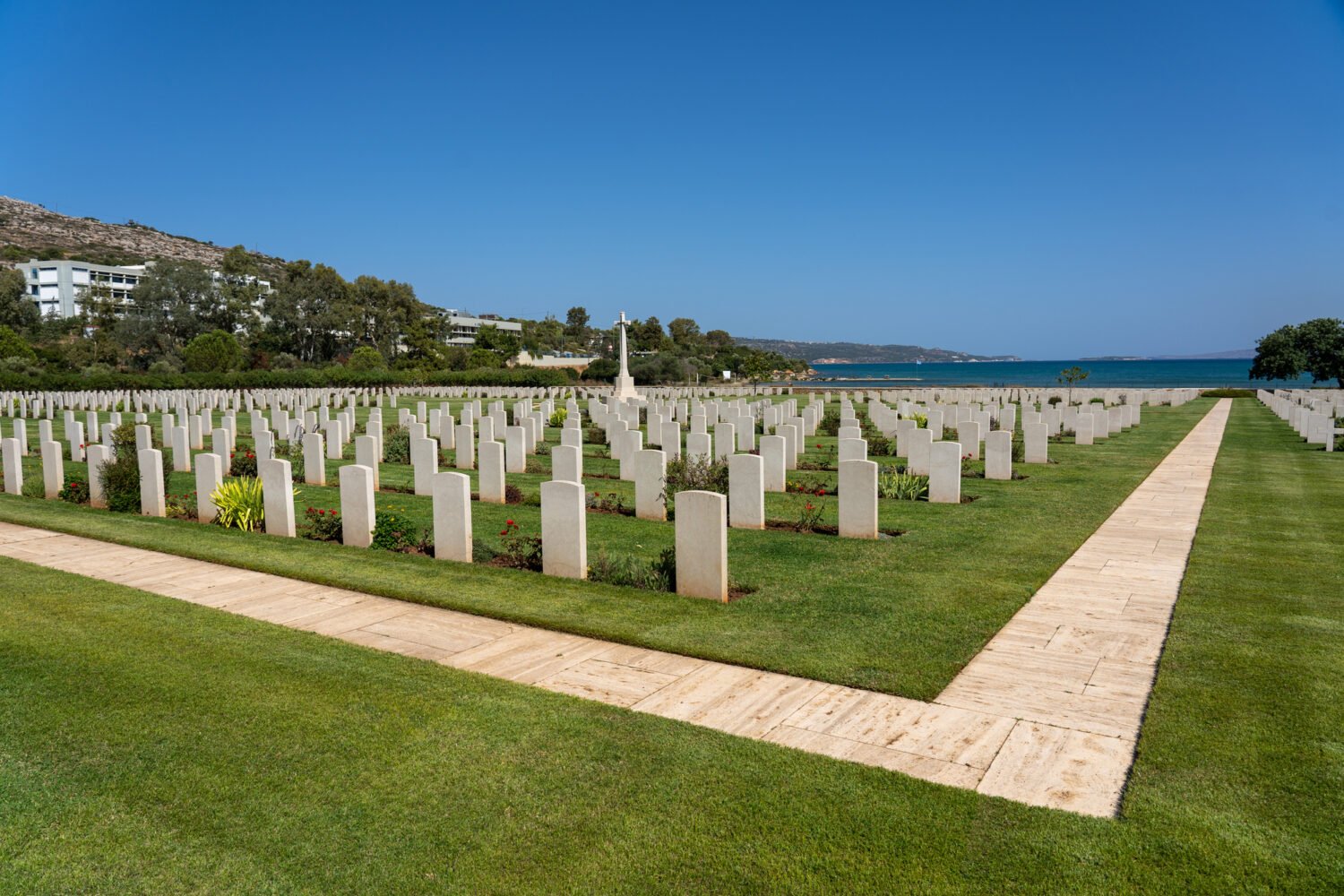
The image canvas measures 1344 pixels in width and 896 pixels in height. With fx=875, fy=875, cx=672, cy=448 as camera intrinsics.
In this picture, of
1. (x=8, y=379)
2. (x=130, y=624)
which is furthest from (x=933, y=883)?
(x=8, y=379)

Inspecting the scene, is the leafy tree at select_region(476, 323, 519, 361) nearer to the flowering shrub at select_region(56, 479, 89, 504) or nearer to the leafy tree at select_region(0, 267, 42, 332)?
the leafy tree at select_region(0, 267, 42, 332)

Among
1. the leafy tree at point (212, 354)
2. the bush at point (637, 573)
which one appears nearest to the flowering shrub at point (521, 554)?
the bush at point (637, 573)

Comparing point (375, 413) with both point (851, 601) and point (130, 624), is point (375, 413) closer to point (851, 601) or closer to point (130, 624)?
point (130, 624)

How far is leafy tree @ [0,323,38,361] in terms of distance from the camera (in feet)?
207

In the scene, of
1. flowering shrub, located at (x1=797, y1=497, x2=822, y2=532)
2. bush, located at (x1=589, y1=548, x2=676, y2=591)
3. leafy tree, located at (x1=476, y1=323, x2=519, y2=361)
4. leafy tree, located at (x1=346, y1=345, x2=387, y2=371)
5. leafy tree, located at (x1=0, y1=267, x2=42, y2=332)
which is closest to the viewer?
bush, located at (x1=589, y1=548, x2=676, y2=591)

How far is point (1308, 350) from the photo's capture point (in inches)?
2677

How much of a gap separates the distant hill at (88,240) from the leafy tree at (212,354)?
7294cm

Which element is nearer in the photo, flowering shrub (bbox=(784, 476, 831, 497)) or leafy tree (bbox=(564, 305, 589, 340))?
flowering shrub (bbox=(784, 476, 831, 497))

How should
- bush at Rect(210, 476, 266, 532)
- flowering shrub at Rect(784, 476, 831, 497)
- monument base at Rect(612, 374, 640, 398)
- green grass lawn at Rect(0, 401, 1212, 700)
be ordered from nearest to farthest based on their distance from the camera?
green grass lawn at Rect(0, 401, 1212, 700) → bush at Rect(210, 476, 266, 532) → flowering shrub at Rect(784, 476, 831, 497) → monument base at Rect(612, 374, 640, 398)

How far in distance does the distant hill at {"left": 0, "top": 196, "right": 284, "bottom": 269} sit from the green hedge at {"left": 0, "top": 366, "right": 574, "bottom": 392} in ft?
286

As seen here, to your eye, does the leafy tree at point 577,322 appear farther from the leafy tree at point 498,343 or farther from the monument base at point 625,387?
the monument base at point 625,387

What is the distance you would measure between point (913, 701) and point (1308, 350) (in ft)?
260

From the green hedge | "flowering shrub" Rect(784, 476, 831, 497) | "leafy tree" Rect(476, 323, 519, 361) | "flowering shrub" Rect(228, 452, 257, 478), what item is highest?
"leafy tree" Rect(476, 323, 519, 361)

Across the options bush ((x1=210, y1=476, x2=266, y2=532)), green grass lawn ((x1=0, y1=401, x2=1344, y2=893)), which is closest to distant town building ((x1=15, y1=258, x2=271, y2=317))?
bush ((x1=210, y1=476, x2=266, y2=532))
